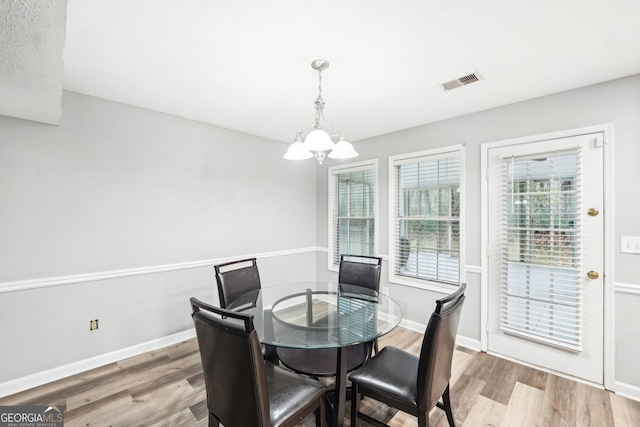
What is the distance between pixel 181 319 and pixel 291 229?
6.15 ft

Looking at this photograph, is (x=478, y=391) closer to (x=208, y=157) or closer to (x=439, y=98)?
(x=439, y=98)

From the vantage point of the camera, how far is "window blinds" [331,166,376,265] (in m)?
4.07

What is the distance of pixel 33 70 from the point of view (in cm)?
158

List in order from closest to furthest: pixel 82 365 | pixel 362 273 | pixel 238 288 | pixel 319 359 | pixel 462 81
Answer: pixel 319 359, pixel 462 81, pixel 82 365, pixel 238 288, pixel 362 273

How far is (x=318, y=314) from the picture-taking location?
7.28ft

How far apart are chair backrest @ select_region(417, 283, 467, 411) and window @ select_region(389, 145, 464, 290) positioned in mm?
1783

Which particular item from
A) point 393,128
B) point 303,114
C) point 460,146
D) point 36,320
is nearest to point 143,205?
point 36,320

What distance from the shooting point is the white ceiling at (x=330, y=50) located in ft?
4.95

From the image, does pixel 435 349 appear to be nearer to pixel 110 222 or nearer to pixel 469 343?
pixel 469 343

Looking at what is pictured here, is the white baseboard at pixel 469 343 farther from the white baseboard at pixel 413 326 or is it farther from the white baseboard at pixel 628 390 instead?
the white baseboard at pixel 628 390

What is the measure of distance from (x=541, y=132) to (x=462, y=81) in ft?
3.22

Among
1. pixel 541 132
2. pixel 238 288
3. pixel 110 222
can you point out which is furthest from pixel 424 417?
pixel 110 222

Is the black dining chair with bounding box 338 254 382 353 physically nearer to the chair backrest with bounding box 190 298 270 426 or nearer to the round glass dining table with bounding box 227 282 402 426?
the round glass dining table with bounding box 227 282 402 426

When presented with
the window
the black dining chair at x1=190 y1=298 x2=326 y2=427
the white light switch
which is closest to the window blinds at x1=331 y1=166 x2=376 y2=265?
the window
